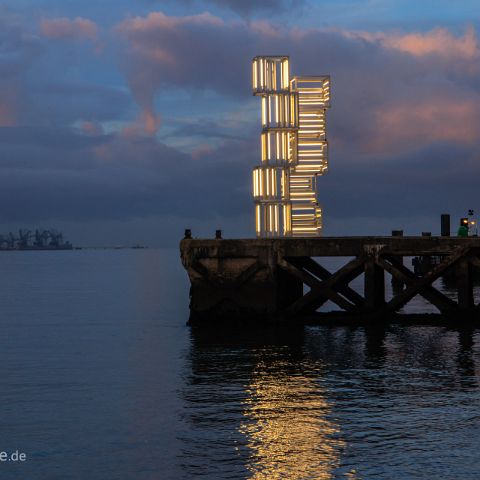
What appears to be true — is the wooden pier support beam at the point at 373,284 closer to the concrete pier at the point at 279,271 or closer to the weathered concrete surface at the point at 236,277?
the concrete pier at the point at 279,271

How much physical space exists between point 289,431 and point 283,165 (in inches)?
1228

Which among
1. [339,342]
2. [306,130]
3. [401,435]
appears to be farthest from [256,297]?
[401,435]

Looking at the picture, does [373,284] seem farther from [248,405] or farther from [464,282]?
[248,405]

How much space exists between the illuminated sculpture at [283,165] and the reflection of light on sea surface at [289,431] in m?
22.7

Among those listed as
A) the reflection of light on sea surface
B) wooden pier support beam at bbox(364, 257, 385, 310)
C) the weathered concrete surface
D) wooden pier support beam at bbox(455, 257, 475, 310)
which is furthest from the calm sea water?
wooden pier support beam at bbox(455, 257, 475, 310)

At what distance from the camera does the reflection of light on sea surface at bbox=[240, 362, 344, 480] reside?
17688mm

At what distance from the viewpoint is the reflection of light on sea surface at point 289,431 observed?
1769 centimetres

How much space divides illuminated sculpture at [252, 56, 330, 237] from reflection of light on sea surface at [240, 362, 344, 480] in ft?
74.3

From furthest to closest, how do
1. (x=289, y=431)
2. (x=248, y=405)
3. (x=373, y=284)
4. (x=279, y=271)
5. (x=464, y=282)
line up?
(x=279, y=271) < (x=373, y=284) < (x=464, y=282) < (x=248, y=405) < (x=289, y=431)

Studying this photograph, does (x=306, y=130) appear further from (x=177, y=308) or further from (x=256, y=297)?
(x=177, y=308)

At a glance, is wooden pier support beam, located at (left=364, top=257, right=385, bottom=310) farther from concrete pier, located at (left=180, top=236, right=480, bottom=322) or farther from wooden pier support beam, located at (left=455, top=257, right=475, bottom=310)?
wooden pier support beam, located at (left=455, top=257, right=475, bottom=310)

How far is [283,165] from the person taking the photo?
50.6 metres

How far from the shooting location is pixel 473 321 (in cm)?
4119

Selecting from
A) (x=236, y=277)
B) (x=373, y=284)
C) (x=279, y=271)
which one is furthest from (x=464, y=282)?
(x=236, y=277)
